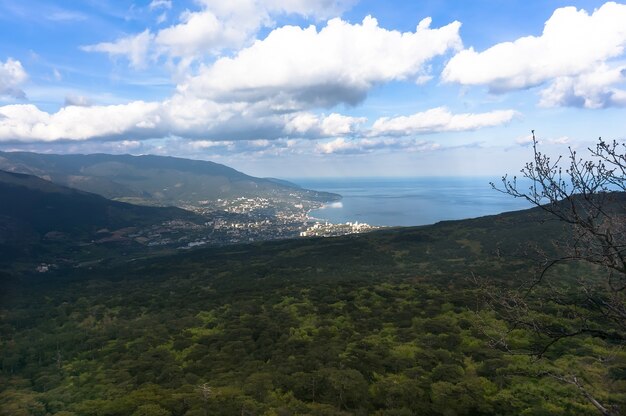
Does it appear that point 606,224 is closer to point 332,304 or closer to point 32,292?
point 332,304

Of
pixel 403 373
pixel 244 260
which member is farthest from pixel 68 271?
pixel 403 373

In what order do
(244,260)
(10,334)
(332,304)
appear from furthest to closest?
(244,260), (10,334), (332,304)

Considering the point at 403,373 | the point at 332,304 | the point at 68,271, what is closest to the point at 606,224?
the point at 403,373

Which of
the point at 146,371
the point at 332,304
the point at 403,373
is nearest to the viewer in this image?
the point at 403,373

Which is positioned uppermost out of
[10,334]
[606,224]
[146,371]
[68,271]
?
[606,224]

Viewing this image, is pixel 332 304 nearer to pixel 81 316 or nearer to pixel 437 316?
pixel 437 316

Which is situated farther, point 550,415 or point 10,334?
point 10,334

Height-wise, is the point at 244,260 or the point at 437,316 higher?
the point at 437,316
